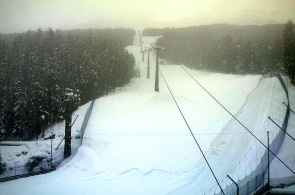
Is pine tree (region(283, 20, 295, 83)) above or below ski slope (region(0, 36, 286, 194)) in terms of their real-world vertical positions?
above

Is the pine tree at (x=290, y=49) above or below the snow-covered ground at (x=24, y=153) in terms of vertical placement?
above

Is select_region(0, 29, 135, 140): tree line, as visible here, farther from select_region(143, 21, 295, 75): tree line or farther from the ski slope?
select_region(143, 21, 295, 75): tree line

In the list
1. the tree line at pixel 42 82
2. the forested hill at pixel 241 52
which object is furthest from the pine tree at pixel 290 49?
the tree line at pixel 42 82

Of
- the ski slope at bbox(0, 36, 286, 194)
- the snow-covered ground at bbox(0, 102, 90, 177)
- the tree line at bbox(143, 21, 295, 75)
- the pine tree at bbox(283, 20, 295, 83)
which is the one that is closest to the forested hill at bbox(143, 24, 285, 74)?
the tree line at bbox(143, 21, 295, 75)

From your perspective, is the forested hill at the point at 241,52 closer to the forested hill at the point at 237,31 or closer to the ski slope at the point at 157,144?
the forested hill at the point at 237,31

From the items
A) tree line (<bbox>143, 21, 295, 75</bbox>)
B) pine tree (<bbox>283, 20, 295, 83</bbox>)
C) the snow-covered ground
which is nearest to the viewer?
the snow-covered ground


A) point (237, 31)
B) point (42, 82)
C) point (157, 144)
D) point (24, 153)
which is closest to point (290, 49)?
point (157, 144)
